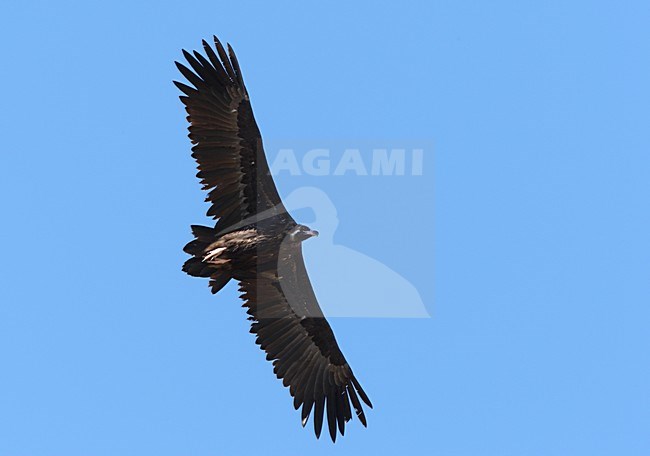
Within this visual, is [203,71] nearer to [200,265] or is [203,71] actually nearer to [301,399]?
[200,265]

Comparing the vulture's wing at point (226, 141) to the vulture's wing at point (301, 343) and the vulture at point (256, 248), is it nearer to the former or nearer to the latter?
the vulture at point (256, 248)

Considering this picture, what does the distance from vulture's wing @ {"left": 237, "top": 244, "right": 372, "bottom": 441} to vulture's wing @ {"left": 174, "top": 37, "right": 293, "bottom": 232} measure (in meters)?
1.81

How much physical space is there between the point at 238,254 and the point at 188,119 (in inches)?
107

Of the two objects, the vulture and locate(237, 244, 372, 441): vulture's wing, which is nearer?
the vulture

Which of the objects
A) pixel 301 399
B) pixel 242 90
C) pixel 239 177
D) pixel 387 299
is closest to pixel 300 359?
pixel 301 399

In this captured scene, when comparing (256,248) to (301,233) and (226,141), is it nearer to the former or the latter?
(301,233)

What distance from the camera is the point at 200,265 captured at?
75.9ft

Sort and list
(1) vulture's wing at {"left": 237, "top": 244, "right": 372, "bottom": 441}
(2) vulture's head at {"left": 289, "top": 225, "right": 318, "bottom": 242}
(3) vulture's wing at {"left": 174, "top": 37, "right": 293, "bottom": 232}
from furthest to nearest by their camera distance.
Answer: (1) vulture's wing at {"left": 237, "top": 244, "right": 372, "bottom": 441}
(2) vulture's head at {"left": 289, "top": 225, "right": 318, "bottom": 242}
(3) vulture's wing at {"left": 174, "top": 37, "right": 293, "bottom": 232}

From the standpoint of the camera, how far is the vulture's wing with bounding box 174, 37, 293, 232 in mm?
22688

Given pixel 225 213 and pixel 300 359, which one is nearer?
pixel 225 213

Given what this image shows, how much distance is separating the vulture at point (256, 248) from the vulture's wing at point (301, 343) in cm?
2

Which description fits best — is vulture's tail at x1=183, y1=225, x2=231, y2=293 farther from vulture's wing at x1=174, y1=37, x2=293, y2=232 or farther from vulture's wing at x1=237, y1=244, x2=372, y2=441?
vulture's wing at x1=237, y1=244, x2=372, y2=441

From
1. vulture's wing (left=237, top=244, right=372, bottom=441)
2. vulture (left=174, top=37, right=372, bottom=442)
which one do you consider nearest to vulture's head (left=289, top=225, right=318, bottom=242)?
vulture (left=174, top=37, right=372, bottom=442)

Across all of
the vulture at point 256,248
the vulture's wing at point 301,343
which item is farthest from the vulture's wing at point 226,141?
the vulture's wing at point 301,343
